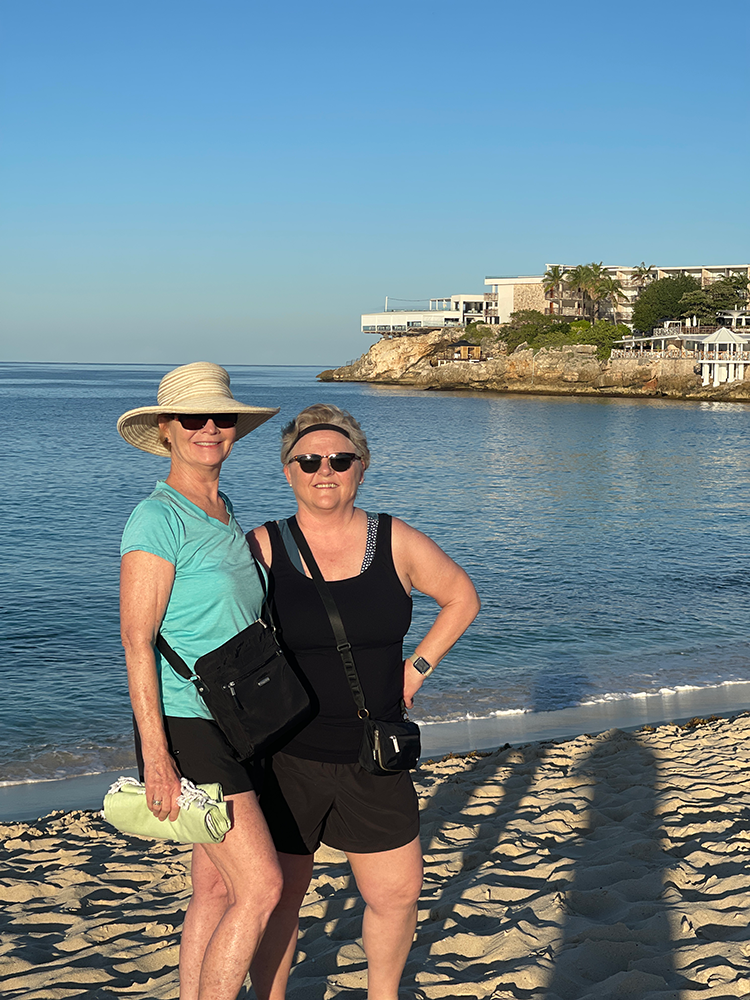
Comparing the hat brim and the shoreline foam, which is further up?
the hat brim

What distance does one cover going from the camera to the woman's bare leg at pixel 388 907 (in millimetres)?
2742

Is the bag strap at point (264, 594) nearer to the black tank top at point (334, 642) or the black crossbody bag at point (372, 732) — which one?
the black tank top at point (334, 642)

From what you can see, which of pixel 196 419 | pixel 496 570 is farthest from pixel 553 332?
pixel 196 419

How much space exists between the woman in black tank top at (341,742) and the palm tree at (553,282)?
122 m

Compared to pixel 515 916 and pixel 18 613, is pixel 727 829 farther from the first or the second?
pixel 18 613

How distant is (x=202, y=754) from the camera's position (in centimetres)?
248

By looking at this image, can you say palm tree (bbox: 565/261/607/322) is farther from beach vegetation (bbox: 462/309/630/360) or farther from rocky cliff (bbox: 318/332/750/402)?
rocky cliff (bbox: 318/332/750/402)

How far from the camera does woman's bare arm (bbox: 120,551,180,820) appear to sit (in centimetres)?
242

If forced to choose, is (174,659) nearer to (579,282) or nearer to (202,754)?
(202,754)

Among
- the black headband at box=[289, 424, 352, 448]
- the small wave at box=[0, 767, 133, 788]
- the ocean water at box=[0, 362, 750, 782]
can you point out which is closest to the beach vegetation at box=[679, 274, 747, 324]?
the ocean water at box=[0, 362, 750, 782]

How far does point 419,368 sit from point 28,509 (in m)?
105

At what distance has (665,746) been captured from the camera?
6.89 m

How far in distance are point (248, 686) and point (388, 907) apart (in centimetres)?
86

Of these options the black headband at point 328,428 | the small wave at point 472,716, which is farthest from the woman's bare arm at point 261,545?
the small wave at point 472,716
